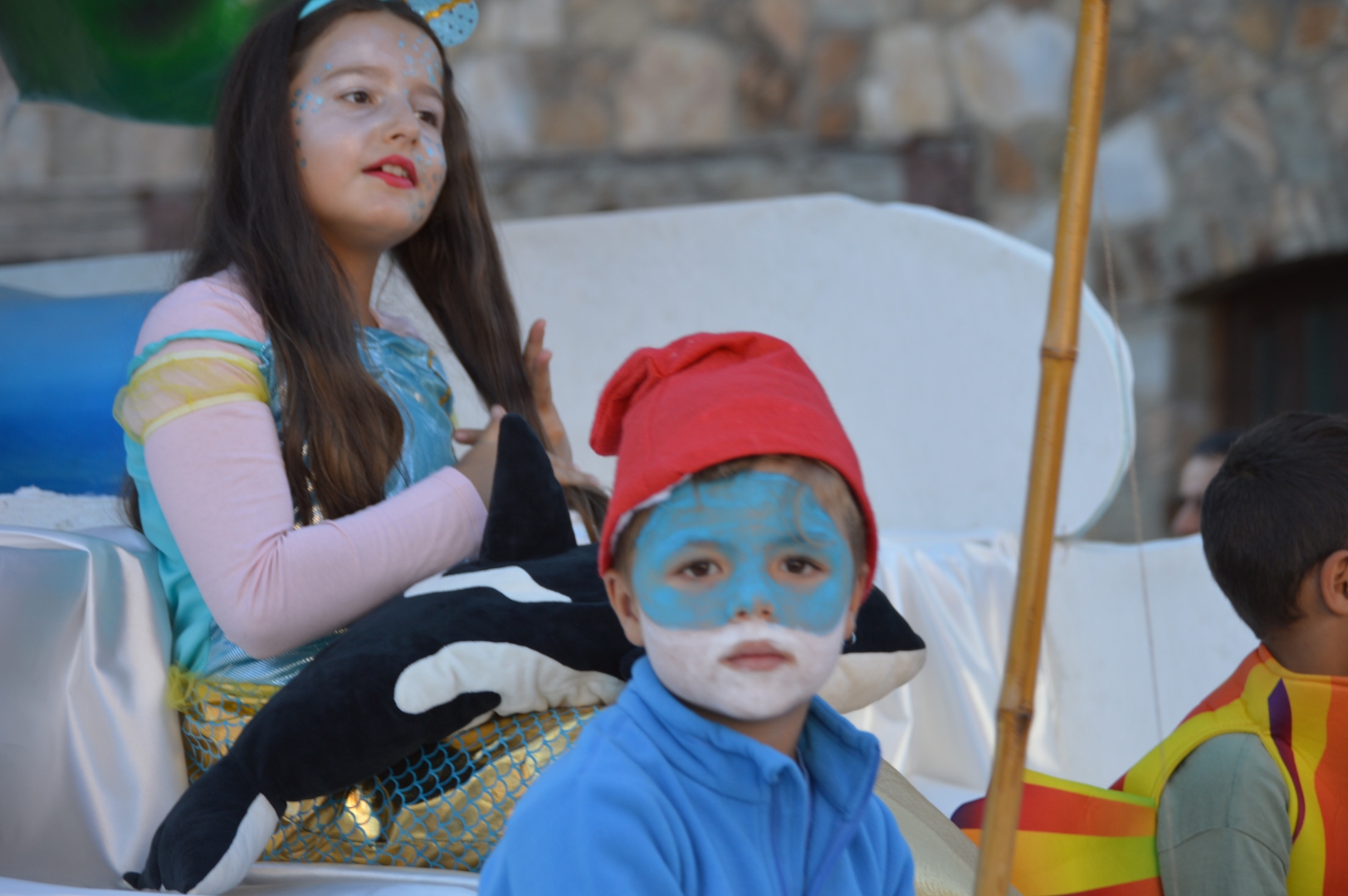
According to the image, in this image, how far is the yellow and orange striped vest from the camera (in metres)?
0.93

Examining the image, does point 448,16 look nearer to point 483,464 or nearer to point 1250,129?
point 483,464

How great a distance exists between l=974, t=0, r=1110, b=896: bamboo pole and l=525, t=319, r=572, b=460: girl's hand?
2.17 feet

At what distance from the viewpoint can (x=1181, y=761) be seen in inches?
39.1

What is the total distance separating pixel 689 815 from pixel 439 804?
23 cm

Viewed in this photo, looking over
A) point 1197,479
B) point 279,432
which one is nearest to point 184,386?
point 279,432

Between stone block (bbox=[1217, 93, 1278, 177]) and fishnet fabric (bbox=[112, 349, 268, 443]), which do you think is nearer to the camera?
fishnet fabric (bbox=[112, 349, 268, 443])

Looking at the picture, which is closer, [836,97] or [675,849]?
[675,849]

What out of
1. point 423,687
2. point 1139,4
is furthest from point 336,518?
point 1139,4

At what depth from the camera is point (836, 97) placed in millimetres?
3156

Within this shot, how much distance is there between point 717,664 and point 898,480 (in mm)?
1404

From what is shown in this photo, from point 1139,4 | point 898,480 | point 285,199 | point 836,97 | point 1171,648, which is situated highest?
point 1139,4

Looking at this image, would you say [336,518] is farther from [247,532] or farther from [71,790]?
Result: [71,790]

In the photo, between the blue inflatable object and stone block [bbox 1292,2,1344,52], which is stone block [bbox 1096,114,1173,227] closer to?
stone block [bbox 1292,2,1344,52]

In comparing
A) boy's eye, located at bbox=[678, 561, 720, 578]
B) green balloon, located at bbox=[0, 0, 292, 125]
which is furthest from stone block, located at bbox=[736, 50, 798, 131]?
boy's eye, located at bbox=[678, 561, 720, 578]
